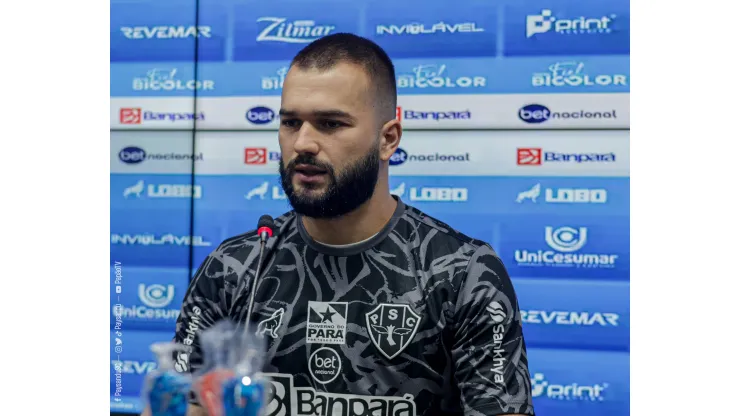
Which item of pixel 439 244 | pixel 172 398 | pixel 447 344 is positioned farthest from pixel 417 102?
pixel 172 398

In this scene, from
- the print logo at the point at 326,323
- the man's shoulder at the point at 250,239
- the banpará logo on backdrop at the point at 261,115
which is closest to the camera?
the print logo at the point at 326,323

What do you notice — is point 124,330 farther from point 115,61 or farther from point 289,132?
point 289,132

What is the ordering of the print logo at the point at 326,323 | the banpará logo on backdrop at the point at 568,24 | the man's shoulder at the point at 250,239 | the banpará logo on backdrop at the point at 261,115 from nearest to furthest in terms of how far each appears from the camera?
the print logo at the point at 326,323 → the man's shoulder at the point at 250,239 → the banpará logo on backdrop at the point at 568,24 → the banpará logo on backdrop at the point at 261,115

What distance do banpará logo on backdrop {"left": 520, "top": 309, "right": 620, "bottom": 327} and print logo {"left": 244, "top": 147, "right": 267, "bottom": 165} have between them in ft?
3.81

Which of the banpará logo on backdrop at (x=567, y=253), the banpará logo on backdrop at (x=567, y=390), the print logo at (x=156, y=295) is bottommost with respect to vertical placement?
the banpará logo on backdrop at (x=567, y=390)

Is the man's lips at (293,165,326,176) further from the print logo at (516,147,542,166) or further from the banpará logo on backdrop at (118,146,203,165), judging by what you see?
the banpará logo on backdrop at (118,146,203,165)

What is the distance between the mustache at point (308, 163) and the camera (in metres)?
1.82

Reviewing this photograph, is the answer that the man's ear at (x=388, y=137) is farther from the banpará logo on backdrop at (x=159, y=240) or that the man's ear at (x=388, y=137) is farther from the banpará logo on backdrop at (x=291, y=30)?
the banpará logo on backdrop at (x=159, y=240)

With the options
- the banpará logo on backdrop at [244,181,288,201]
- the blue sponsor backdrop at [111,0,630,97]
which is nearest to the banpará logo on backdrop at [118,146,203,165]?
the blue sponsor backdrop at [111,0,630,97]

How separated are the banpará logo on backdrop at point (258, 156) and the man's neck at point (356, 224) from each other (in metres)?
0.94

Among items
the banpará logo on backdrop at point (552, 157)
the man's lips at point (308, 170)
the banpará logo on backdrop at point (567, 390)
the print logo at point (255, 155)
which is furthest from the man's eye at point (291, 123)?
the banpará logo on backdrop at point (567, 390)

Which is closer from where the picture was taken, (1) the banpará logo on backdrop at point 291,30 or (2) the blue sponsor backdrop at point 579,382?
(2) the blue sponsor backdrop at point 579,382

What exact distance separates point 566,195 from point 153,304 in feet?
5.53

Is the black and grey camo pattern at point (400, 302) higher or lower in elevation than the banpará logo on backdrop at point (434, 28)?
lower
